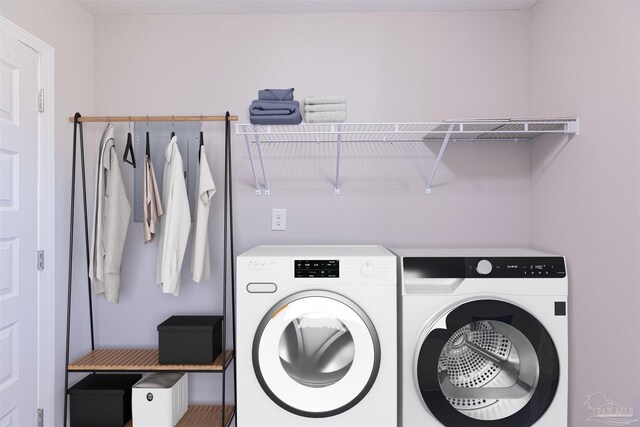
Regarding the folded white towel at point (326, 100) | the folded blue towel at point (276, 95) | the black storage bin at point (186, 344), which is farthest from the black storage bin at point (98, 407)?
the folded white towel at point (326, 100)

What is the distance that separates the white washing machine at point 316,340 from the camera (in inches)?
67.0

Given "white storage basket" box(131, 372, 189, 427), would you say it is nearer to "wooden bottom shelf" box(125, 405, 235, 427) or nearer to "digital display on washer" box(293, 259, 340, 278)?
"wooden bottom shelf" box(125, 405, 235, 427)

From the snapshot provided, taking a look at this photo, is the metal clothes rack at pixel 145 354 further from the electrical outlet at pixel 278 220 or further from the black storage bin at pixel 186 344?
the electrical outlet at pixel 278 220

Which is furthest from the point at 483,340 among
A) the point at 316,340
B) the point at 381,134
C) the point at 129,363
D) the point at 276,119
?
the point at 129,363

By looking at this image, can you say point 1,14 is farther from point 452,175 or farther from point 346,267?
point 452,175

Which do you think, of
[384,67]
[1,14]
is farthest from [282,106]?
[1,14]

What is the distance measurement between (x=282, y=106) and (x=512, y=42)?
134 cm

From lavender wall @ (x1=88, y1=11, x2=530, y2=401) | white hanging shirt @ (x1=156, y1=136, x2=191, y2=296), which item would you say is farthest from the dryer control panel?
white hanging shirt @ (x1=156, y1=136, x2=191, y2=296)

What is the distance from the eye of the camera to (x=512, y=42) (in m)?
2.24

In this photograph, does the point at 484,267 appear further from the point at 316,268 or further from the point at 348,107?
the point at 348,107

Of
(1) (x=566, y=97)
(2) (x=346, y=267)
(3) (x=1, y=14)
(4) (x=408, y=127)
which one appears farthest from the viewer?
(4) (x=408, y=127)

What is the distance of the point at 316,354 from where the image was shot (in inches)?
67.3

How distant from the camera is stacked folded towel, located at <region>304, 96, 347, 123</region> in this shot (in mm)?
2053

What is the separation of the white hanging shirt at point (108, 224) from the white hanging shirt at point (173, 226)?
0.21m
